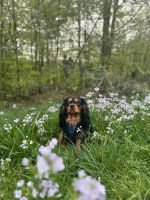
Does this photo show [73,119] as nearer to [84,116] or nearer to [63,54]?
[84,116]

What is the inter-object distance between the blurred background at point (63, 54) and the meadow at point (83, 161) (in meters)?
5.39

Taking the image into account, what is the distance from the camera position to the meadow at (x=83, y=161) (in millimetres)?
2225

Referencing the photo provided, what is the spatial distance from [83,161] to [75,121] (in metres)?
1.06

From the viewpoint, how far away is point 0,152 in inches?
202

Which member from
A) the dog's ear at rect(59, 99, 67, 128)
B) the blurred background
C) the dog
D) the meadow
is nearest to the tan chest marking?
the dog

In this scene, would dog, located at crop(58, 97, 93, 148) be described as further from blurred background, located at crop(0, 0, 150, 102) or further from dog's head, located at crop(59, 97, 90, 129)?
blurred background, located at crop(0, 0, 150, 102)

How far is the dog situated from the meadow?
18 cm

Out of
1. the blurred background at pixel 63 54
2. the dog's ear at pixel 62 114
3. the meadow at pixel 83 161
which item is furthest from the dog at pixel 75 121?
the blurred background at pixel 63 54

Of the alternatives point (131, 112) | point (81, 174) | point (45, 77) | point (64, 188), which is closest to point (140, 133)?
point (131, 112)

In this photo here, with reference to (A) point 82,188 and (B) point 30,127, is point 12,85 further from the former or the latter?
(A) point 82,188

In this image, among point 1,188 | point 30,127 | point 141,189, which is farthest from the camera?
point 30,127

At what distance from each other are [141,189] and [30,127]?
2704 millimetres

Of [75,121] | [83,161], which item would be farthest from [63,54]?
[83,161]

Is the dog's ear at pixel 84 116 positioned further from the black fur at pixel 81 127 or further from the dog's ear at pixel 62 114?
the dog's ear at pixel 62 114
